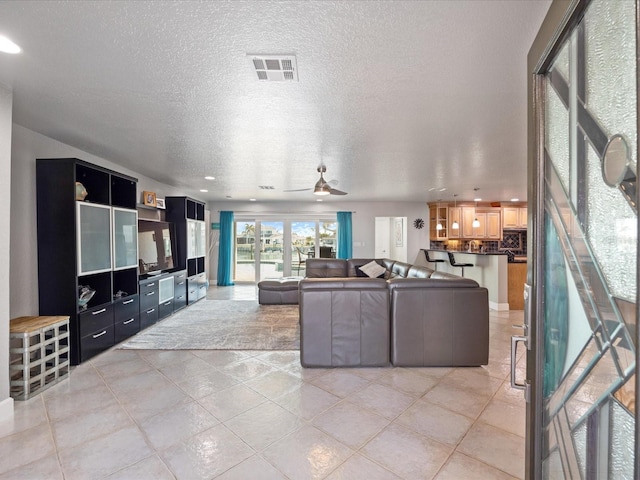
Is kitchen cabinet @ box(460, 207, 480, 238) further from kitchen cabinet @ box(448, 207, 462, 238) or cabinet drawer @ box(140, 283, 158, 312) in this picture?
cabinet drawer @ box(140, 283, 158, 312)

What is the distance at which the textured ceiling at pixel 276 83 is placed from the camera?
142cm

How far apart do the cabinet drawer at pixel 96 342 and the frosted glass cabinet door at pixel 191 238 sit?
2388 millimetres

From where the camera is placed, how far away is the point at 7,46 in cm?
165

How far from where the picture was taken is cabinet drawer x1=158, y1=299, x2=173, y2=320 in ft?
15.7

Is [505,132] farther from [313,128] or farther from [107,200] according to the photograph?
[107,200]

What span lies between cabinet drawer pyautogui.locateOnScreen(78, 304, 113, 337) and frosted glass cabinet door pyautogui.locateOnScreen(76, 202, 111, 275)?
0.45m

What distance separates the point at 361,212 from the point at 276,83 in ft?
21.8

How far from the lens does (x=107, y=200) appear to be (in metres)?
3.62

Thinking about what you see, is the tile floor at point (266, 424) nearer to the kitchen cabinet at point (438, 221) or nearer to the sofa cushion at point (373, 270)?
the sofa cushion at point (373, 270)

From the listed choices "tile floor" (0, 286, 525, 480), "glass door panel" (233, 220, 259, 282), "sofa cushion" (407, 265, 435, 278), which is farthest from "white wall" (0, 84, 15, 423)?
"glass door panel" (233, 220, 259, 282)

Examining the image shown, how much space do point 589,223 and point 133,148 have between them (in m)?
4.16

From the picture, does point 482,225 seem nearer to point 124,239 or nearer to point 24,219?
point 124,239

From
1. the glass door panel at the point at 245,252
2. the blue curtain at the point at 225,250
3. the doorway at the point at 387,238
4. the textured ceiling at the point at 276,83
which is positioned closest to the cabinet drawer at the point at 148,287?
the textured ceiling at the point at 276,83

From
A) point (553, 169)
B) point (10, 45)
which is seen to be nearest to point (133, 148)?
point (10, 45)
